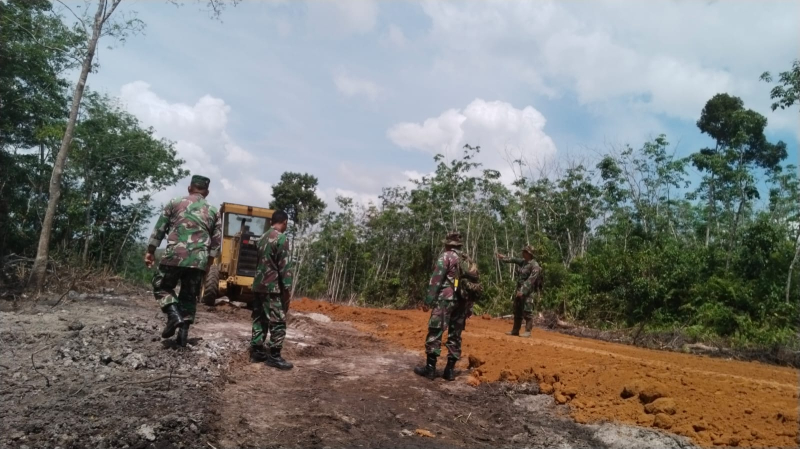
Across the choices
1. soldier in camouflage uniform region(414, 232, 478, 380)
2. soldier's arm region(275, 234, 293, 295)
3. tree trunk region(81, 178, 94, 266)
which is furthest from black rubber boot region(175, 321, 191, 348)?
tree trunk region(81, 178, 94, 266)

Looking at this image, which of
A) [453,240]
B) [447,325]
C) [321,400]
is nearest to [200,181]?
[321,400]

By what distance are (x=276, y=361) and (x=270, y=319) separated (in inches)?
18.8

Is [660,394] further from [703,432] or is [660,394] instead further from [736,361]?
[736,361]

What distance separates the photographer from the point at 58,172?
→ 10.2 meters

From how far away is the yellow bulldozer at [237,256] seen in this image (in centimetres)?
1141

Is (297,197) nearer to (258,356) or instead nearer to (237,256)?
(237,256)

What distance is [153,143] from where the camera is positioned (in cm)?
1942

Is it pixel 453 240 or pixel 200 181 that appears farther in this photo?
pixel 453 240

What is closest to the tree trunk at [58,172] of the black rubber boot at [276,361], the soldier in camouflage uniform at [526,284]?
the black rubber boot at [276,361]

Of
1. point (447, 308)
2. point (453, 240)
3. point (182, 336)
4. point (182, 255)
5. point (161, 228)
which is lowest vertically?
point (182, 336)

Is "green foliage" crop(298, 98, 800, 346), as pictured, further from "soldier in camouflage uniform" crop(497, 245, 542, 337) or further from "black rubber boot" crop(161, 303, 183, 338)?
"black rubber boot" crop(161, 303, 183, 338)

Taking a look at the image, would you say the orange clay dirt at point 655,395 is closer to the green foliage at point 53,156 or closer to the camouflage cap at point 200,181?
the camouflage cap at point 200,181

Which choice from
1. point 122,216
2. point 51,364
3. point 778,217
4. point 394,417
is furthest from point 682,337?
point 122,216

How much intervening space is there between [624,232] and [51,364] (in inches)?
782
